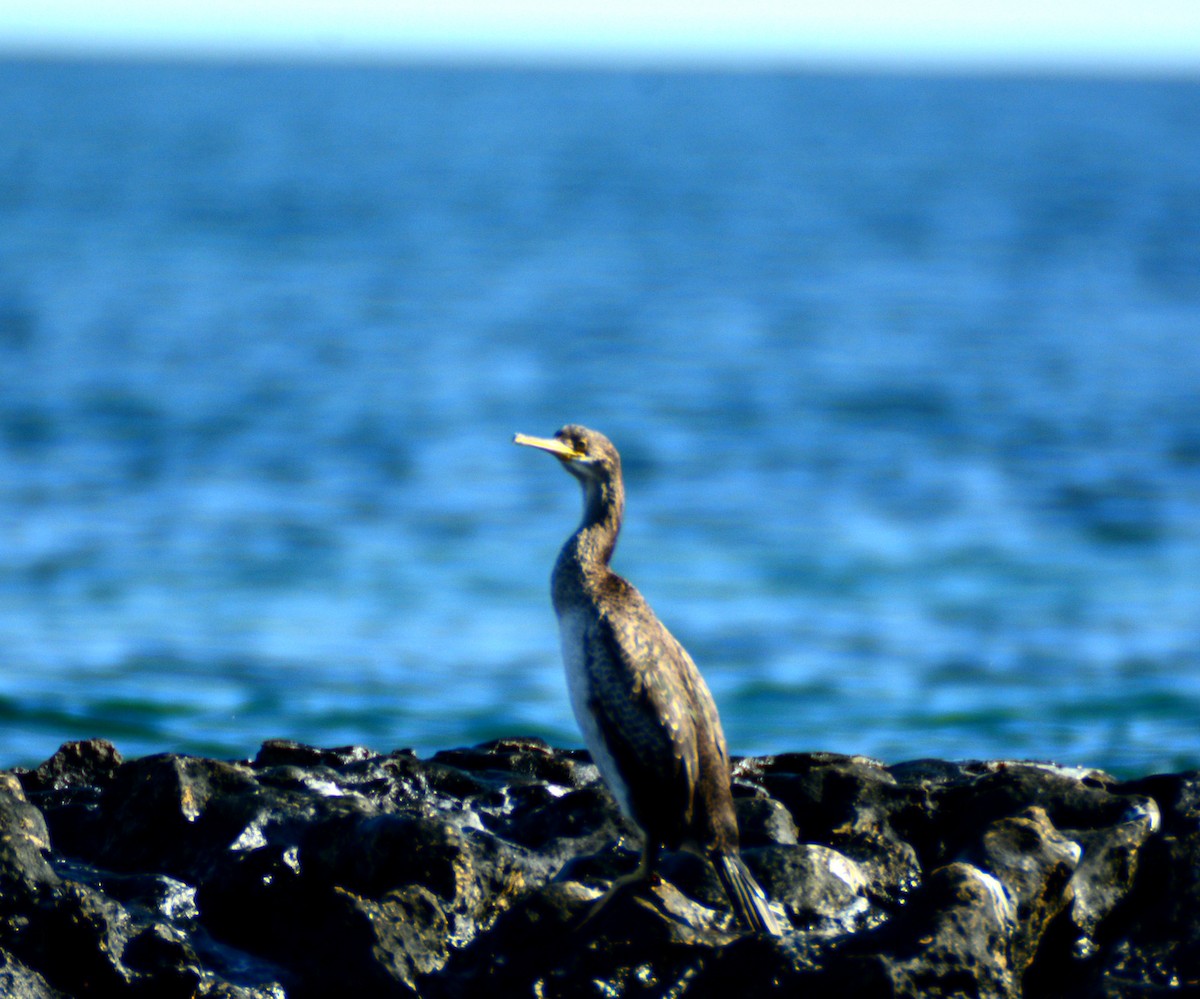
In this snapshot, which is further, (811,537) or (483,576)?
(811,537)

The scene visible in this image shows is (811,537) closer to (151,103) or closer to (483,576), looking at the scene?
(483,576)

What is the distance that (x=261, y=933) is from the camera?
464 centimetres

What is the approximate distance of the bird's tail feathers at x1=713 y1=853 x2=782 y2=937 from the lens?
441 centimetres

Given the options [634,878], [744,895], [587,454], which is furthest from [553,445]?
[744,895]

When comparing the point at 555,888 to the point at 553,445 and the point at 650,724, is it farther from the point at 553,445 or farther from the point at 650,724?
the point at 553,445

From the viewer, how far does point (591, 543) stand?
5133mm

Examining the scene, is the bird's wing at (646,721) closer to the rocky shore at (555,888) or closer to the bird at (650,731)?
the bird at (650,731)

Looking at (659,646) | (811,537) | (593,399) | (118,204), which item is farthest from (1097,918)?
(118,204)

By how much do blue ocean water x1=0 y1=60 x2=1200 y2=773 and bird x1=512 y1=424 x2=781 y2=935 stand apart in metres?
4.33

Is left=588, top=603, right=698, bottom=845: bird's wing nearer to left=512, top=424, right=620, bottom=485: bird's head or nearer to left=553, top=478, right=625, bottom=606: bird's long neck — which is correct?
left=553, top=478, right=625, bottom=606: bird's long neck

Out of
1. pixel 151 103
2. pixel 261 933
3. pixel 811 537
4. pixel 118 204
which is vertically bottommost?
pixel 261 933

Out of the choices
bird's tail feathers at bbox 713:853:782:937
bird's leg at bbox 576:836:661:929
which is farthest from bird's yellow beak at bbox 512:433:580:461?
bird's tail feathers at bbox 713:853:782:937

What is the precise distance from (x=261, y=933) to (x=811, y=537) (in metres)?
10.3

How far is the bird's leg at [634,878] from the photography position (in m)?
4.38
